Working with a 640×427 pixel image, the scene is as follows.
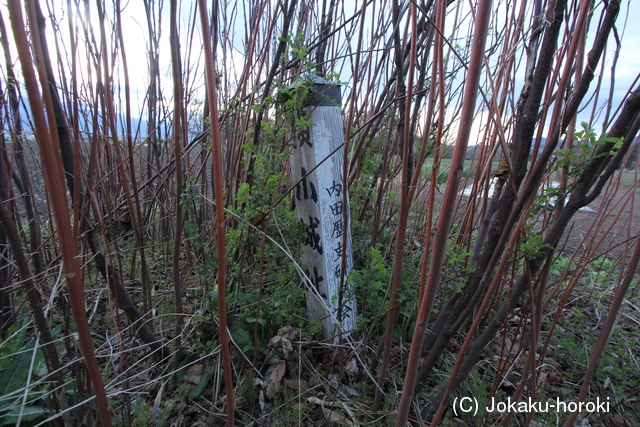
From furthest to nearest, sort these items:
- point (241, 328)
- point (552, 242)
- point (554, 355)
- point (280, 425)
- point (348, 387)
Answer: point (554, 355) → point (241, 328) → point (348, 387) → point (280, 425) → point (552, 242)

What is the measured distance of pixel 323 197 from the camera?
1.26 meters

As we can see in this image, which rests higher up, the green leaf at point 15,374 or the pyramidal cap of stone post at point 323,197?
the pyramidal cap of stone post at point 323,197

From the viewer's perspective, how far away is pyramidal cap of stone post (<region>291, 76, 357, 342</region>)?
1190mm

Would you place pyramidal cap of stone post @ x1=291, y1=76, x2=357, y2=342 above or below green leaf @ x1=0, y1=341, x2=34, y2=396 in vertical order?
above

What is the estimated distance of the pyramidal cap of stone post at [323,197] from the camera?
3.91 feet

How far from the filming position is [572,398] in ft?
3.92

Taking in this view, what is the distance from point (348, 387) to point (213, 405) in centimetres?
45

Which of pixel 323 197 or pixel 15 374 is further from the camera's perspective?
pixel 323 197

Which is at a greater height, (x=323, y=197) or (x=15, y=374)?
(x=323, y=197)

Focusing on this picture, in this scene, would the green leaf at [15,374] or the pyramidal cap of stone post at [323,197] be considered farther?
the pyramidal cap of stone post at [323,197]

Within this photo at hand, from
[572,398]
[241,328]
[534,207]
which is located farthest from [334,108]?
[572,398]

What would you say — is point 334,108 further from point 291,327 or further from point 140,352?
point 140,352

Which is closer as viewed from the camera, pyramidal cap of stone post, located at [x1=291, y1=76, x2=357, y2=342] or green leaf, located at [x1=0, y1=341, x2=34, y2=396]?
green leaf, located at [x1=0, y1=341, x2=34, y2=396]

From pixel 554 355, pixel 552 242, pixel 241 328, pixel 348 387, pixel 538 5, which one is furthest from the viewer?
pixel 554 355
